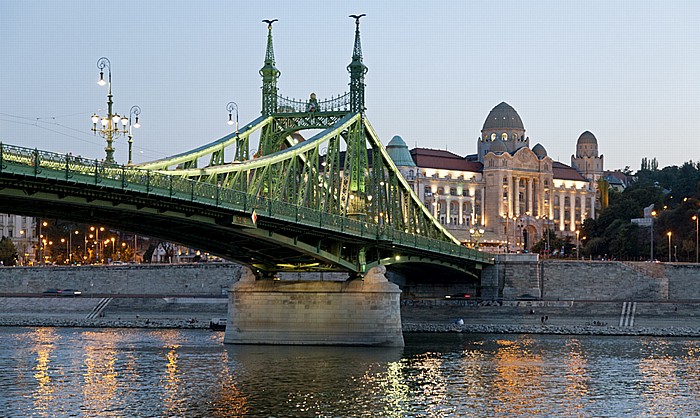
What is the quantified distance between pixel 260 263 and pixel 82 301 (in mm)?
42835

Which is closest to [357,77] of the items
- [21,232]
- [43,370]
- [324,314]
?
[324,314]

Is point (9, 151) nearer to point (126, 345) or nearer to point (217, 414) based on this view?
point (217, 414)

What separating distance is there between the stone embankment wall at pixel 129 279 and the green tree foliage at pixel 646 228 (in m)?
49.0

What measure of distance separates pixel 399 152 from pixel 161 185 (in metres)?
142

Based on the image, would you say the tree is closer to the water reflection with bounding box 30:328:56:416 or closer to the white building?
the white building

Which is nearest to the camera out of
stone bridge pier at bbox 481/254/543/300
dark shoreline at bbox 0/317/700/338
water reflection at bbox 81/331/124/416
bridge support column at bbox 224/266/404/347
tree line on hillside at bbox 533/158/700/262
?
water reflection at bbox 81/331/124/416

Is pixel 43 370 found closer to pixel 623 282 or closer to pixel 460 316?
pixel 460 316

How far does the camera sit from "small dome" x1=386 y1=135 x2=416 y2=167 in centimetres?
19325

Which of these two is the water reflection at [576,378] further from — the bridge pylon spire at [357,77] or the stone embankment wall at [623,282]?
the stone embankment wall at [623,282]

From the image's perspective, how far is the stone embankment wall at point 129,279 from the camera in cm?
11356

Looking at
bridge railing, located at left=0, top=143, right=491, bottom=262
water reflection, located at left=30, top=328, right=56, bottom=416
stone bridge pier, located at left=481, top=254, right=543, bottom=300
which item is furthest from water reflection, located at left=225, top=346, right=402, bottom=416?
stone bridge pier, located at left=481, top=254, right=543, bottom=300

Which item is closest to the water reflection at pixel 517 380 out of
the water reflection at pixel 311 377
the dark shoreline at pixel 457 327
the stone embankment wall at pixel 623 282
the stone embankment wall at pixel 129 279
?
the water reflection at pixel 311 377

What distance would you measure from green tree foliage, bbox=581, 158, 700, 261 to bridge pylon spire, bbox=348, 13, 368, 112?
180 feet

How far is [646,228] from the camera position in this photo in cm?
14188
